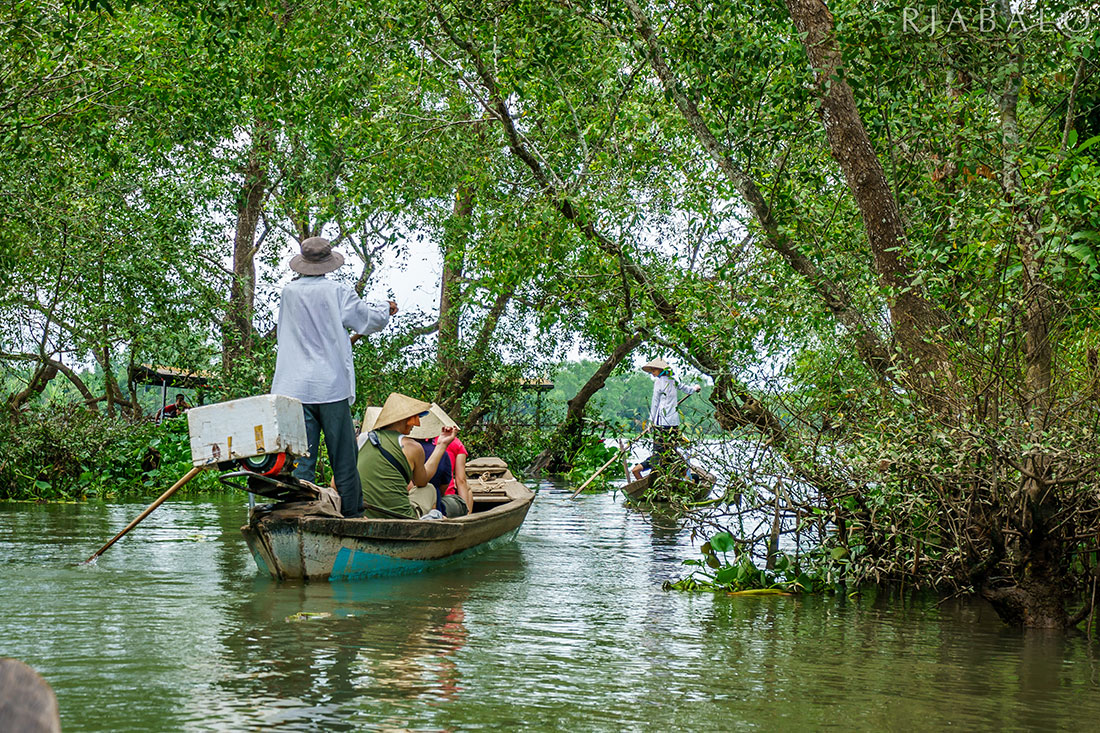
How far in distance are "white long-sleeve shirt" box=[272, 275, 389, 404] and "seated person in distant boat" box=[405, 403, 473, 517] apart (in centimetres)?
150

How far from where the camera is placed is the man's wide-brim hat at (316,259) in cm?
845

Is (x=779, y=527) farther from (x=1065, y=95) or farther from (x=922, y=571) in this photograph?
(x=1065, y=95)

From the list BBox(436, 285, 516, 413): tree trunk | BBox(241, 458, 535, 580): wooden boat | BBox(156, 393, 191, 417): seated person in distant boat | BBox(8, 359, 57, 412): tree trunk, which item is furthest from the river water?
BBox(156, 393, 191, 417): seated person in distant boat

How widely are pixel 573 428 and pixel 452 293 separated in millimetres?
4686

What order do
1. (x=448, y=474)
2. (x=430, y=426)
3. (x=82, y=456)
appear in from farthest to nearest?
(x=82, y=456), (x=448, y=474), (x=430, y=426)

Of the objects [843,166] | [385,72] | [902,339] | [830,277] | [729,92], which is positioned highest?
[385,72]

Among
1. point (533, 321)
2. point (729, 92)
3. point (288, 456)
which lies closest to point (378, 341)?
point (533, 321)

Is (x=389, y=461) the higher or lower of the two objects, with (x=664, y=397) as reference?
lower

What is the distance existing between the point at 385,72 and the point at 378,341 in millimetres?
6915

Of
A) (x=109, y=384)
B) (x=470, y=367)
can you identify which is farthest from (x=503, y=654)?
(x=109, y=384)

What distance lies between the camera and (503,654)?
5.98 m

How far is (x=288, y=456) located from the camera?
7.59 metres

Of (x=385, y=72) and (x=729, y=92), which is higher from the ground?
(x=385, y=72)

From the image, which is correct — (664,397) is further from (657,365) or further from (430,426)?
(430,426)
